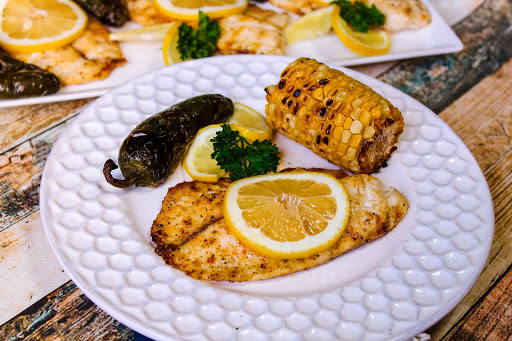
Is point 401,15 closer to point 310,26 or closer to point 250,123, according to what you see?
point 310,26

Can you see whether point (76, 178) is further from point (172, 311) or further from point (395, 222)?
point (395, 222)

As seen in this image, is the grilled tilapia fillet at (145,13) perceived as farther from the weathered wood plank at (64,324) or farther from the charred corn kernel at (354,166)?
the weathered wood plank at (64,324)

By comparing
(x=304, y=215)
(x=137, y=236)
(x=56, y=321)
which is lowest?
(x=56, y=321)

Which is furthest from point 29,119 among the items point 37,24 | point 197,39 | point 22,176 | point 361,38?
point 361,38

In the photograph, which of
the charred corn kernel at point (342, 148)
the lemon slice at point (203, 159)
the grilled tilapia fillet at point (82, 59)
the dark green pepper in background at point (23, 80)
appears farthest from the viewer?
the grilled tilapia fillet at point (82, 59)

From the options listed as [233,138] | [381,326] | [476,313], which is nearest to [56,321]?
[233,138]

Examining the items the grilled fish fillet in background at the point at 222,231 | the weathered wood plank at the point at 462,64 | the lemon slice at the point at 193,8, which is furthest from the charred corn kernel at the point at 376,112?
the lemon slice at the point at 193,8
